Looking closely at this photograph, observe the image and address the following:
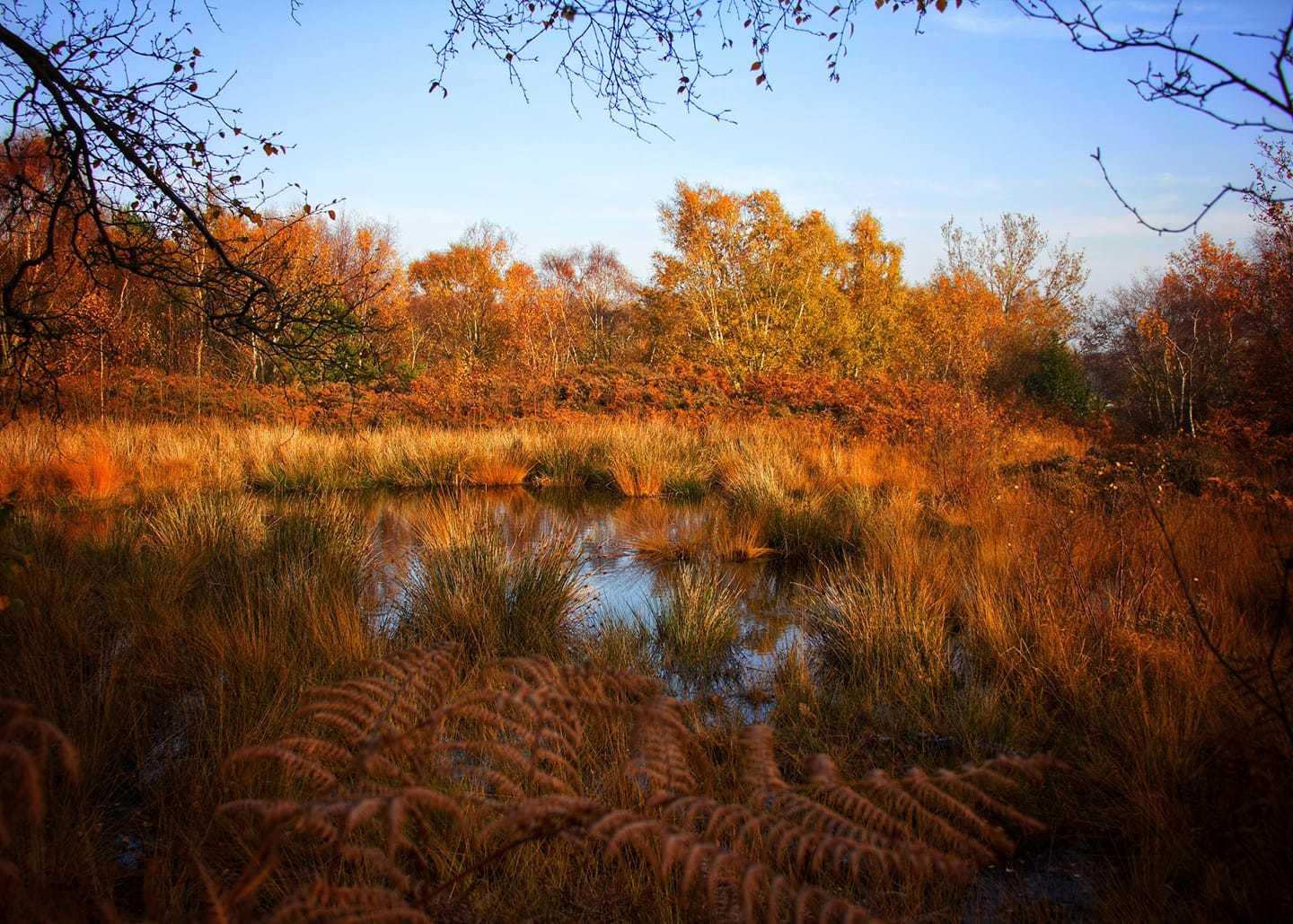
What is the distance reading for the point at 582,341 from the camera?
37.5 meters

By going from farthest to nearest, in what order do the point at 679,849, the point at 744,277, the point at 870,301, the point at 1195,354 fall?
the point at 870,301, the point at 744,277, the point at 1195,354, the point at 679,849

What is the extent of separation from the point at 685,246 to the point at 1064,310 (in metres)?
16.9

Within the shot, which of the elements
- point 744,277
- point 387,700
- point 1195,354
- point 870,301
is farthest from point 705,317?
point 387,700

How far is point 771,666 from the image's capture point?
3619mm

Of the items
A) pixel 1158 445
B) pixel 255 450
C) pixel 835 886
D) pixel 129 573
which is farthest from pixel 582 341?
pixel 835 886

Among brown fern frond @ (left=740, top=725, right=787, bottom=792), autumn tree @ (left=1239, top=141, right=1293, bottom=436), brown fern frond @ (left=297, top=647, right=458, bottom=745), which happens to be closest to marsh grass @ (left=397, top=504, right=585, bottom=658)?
brown fern frond @ (left=297, top=647, right=458, bottom=745)

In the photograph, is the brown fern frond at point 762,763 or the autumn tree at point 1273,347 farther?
the autumn tree at point 1273,347

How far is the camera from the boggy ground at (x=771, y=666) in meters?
1.76

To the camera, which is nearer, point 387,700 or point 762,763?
point 762,763

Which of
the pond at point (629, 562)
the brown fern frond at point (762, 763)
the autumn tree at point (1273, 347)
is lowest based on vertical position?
the pond at point (629, 562)

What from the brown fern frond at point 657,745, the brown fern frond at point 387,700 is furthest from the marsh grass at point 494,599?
the brown fern frond at point 657,745

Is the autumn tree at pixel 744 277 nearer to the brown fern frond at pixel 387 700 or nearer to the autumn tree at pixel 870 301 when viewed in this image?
the autumn tree at pixel 870 301

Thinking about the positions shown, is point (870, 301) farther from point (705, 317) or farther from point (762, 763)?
point (762, 763)

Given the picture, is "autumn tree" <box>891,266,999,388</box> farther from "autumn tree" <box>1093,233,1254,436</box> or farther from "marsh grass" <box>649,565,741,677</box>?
"marsh grass" <box>649,565,741,677</box>
